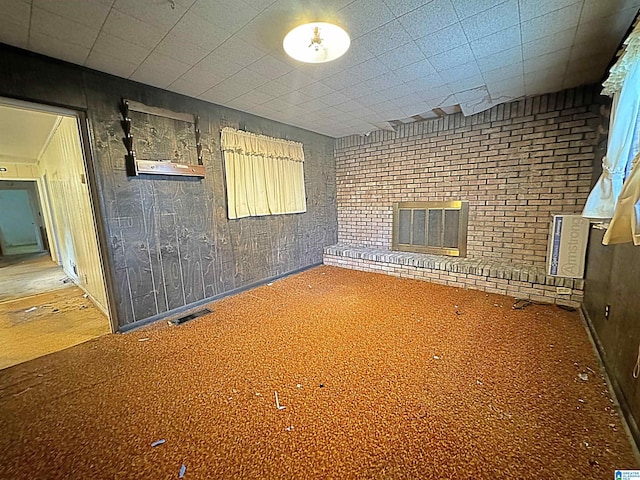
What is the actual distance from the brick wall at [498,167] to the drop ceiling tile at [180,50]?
3060 millimetres

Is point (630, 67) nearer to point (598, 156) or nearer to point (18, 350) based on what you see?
point (598, 156)

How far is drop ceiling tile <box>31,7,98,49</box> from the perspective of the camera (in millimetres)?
1560

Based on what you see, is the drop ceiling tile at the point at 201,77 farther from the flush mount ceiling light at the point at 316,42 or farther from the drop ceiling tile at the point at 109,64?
Result: the flush mount ceiling light at the point at 316,42

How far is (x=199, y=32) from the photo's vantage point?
1.76m

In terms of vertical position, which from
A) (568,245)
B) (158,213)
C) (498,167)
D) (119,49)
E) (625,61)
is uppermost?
(119,49)

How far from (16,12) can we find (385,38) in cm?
226

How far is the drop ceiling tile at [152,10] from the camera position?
58.6 inches

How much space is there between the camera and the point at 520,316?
2533mm

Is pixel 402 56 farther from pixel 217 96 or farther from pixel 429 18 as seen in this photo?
pixel 217 96

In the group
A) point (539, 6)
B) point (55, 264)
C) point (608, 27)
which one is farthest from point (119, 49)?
point (55, 264)

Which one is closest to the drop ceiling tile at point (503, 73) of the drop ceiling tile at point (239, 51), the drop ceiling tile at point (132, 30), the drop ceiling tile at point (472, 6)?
the drop ceiling tile at point (472, 6)

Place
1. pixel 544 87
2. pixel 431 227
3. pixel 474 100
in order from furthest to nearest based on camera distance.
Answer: pixel 431 227 → pixel 474 100 → pixel 544 87

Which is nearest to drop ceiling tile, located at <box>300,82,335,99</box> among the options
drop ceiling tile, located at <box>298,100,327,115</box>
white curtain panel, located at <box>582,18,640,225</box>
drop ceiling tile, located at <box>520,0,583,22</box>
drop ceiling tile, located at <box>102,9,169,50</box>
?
drop ceiling tile, located at <box>298,100,327,115</box>

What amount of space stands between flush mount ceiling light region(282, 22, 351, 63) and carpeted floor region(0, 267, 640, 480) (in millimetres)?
2221
